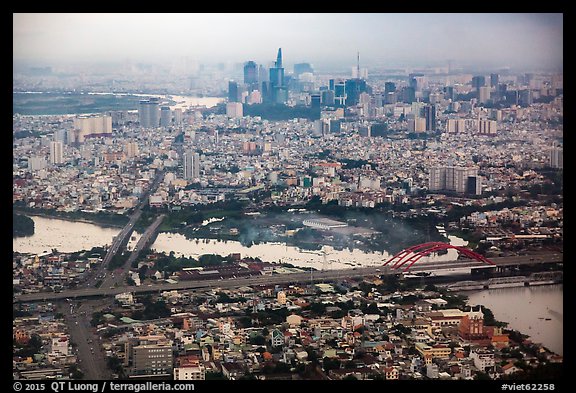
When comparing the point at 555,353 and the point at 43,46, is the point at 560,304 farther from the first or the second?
the point at 43,46

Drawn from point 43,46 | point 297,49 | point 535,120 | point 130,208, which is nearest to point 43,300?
point 130,208

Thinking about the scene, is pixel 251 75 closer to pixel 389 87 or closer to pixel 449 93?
pixel 389 87

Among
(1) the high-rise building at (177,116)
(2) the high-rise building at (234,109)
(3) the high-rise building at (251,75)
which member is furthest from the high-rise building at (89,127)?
(3) the high-rise building at (251,75)

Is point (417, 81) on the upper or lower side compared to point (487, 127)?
upper

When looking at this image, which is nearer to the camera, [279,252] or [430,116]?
[279,252]

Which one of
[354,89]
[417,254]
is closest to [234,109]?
[354,89]

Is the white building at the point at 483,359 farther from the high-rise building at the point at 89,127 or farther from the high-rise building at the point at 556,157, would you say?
the high-rise building at the point at 89,127

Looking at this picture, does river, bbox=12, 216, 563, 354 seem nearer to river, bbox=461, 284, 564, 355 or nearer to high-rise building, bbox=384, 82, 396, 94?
river, bbox=461, 284, 564, 355
